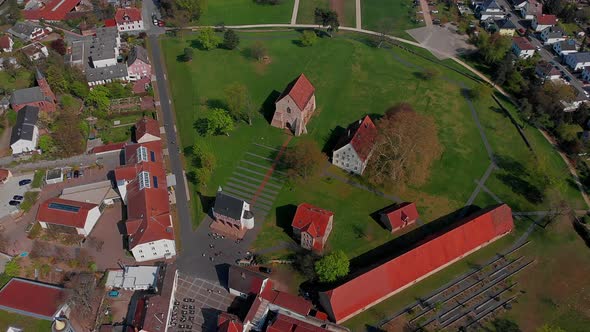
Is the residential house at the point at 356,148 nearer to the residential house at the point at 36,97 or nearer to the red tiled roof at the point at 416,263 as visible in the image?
the red tiled roof at the point at 416,263

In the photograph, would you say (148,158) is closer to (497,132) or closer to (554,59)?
(497,132)

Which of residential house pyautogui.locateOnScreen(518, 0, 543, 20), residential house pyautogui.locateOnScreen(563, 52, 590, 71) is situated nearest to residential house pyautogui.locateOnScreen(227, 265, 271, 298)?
residential house pyautogui.locateOnScreen(563, 52, 590, 71)

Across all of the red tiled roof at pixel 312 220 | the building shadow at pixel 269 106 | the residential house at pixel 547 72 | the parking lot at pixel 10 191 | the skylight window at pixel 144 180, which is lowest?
the parking lot at pixel 10 191

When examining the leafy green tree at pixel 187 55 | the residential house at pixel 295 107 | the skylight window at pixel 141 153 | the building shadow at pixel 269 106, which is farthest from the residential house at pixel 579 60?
the skylight window at pixel 141 153

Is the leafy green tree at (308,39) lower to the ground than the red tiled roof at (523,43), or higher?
lower

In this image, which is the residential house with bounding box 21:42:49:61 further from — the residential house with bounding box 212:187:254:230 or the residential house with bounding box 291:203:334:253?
the residential house with bounding box 291:203:334:253

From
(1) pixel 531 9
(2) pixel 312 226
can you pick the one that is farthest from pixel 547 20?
(2) pixel 312 226

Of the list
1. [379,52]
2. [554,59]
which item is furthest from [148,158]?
[554,59]
